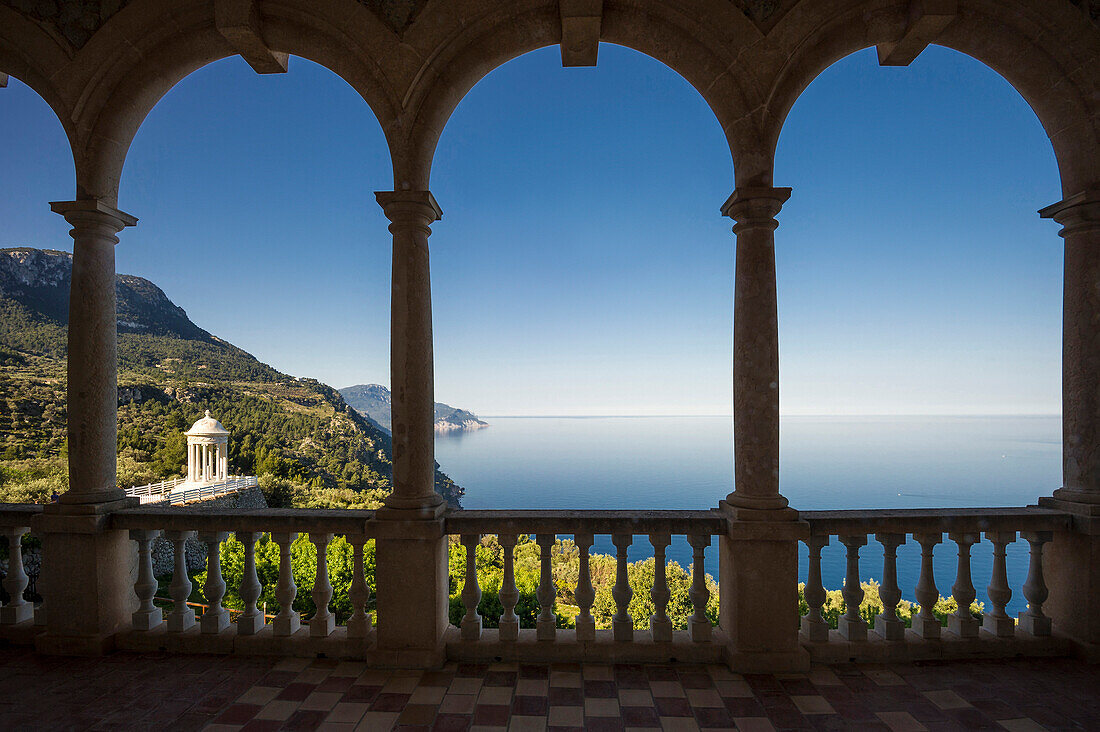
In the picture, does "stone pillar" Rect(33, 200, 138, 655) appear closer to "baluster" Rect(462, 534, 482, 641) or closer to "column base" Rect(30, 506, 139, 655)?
"column base" Rect(30, 506, 139, 655)

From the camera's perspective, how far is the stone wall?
28.1 metres

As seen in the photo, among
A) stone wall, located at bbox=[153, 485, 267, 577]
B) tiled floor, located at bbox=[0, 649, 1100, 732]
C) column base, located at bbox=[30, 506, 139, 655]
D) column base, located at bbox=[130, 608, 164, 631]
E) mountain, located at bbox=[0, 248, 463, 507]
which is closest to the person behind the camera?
tiled floor, located at bbox=[0, 649, 1100, 732]

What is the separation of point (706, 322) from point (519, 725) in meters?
133

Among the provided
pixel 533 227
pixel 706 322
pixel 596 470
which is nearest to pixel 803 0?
pixel 533 227

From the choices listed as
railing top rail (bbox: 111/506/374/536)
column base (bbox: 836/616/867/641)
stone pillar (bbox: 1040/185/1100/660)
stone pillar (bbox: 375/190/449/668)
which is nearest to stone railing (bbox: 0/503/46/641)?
railing top rail (bbox: 111/506/374/536)

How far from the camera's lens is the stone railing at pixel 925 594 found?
3.97 meters

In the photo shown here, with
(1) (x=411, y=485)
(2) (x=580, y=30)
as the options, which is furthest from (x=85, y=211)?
(2) (x=580, y=30)

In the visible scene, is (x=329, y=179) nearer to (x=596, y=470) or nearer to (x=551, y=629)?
(x=596, y=470)

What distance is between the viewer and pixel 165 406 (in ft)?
177

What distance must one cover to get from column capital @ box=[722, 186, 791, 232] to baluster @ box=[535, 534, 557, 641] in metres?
2.91

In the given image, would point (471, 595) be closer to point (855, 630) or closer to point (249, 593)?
point (249, 593)

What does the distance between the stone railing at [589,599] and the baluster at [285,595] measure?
1.29 metres

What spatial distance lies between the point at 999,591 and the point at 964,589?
0.27 m

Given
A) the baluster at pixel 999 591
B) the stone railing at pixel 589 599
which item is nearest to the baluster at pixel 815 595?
the stone railing at pixel 589 599
